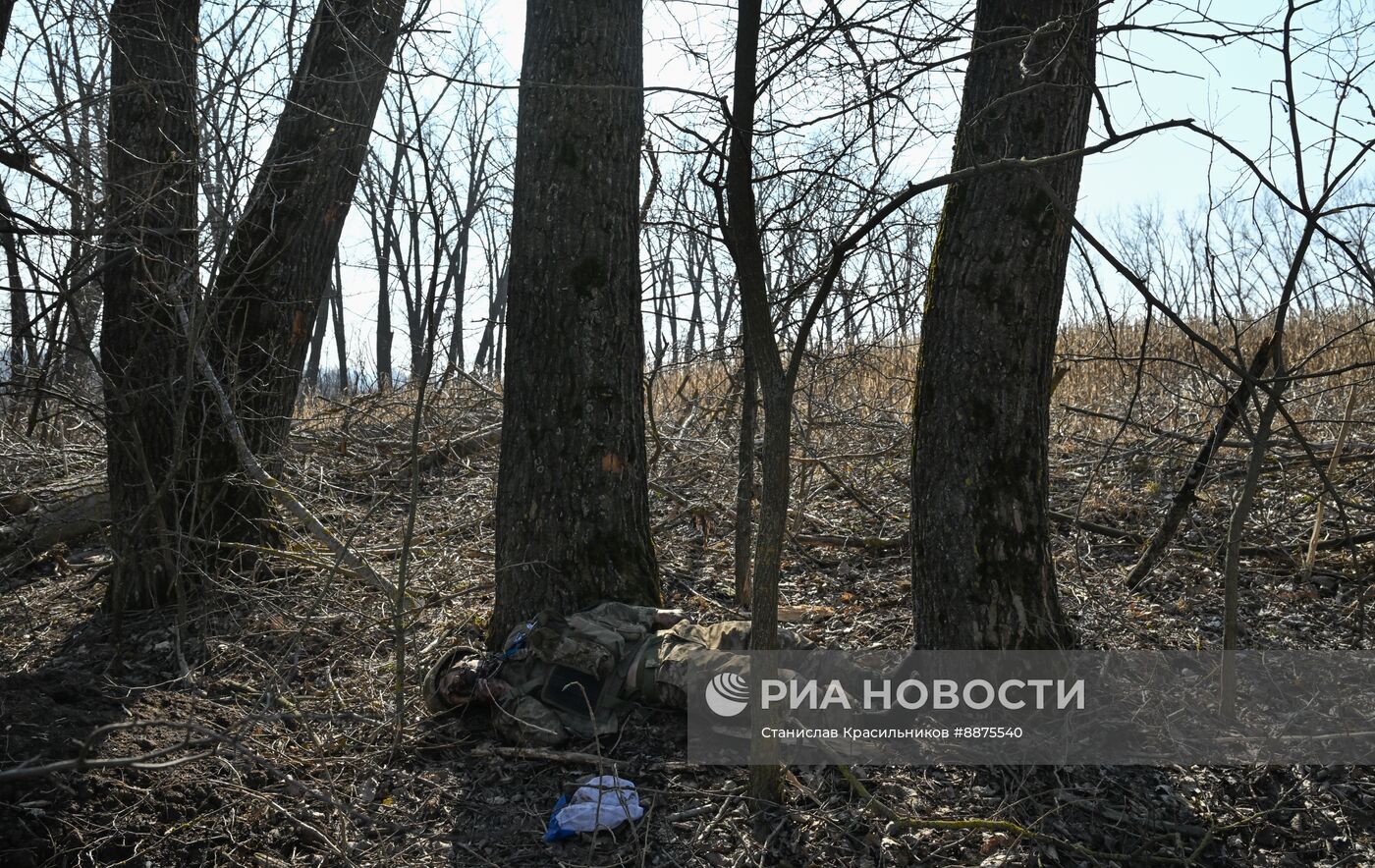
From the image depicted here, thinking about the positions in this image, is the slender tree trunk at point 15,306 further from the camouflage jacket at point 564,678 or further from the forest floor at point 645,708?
the camouflage jacket at point 564,678

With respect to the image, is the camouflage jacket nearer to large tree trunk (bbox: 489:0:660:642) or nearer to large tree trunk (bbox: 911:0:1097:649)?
large tree trunk (bbox: 489:0:660:642)

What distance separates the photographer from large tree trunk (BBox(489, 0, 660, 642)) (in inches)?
161

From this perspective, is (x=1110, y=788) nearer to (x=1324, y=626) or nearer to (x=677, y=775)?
(x=677, y=775)

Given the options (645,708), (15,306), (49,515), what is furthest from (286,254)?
(645,708)

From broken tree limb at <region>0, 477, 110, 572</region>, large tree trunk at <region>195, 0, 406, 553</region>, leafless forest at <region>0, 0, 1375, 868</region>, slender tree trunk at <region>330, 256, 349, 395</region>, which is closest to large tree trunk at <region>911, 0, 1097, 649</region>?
leafless forest at <region>0, 0, 1375, 868</region>

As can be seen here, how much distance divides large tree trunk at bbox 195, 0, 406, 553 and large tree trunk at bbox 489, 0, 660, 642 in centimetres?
156

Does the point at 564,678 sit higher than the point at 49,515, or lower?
lower

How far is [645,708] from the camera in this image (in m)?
3.71

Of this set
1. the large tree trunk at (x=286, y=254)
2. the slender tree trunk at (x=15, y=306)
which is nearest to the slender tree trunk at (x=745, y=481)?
the large tree trunk at (x=286, y=254)

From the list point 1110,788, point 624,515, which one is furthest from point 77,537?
point 1110,788

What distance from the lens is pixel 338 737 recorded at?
12.1 ft

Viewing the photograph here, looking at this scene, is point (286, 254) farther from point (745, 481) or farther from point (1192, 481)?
point (1192, 481)

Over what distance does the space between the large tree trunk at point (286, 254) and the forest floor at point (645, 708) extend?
46 centimetres

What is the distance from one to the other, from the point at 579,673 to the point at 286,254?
10.4ft
